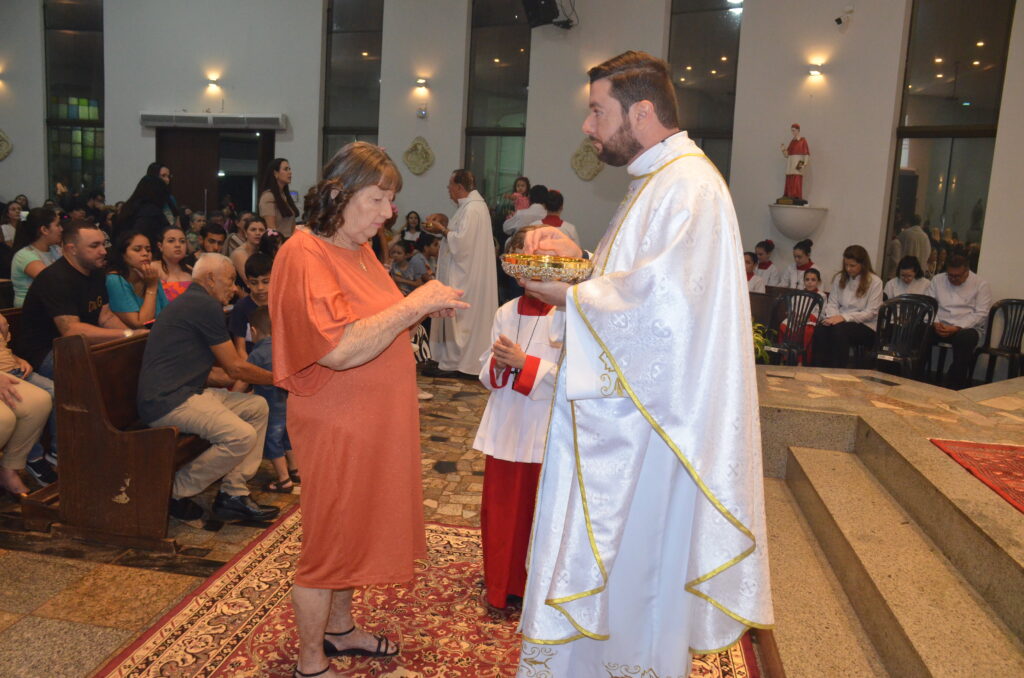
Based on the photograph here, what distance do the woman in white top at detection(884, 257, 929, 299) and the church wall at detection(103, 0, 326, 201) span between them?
27.2ft

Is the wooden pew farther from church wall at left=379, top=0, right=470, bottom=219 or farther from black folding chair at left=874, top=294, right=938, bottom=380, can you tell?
church wall at left=379, top=0, right=470, bottom=219

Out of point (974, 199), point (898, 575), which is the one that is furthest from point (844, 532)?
point (974, 199)

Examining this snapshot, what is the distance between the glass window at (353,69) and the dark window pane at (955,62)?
7.41 meters

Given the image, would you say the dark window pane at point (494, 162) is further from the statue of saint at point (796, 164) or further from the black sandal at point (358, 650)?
the black sandal at point (358, 650)

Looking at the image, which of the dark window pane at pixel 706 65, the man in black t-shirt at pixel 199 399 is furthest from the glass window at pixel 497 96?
the man in black t-shirt at pixel 199 399

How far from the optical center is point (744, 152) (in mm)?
10266

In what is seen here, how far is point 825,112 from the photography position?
9.75 m

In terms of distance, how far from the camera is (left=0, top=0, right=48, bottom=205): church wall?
13711mm

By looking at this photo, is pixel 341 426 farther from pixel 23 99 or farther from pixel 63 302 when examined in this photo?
pixel 23 99

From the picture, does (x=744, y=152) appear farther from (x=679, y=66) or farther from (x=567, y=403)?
(x=567, y=403)

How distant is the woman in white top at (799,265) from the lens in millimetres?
9305

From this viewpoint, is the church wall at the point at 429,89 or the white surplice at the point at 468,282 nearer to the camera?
the white surplice at the point at 468,282

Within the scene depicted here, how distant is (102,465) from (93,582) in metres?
0.54

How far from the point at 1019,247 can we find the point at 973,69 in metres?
2.26
